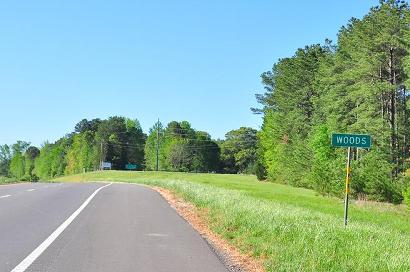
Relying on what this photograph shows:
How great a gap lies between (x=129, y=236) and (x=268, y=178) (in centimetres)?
8027

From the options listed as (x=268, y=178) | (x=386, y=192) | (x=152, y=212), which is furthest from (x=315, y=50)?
(x=152, y=212)

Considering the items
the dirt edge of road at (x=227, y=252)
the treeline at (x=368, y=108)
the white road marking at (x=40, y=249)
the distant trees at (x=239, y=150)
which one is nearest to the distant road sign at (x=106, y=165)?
the distant trees at (x=239, y=150)

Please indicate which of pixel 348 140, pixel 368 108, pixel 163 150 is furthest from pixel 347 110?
pixel 163 150

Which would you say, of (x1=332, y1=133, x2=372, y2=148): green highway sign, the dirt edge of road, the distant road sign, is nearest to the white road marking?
the dirt edge of road

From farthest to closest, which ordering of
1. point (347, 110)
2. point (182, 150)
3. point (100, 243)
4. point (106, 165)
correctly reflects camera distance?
point (106, 165), point (182, 150), point (347, 110), point (100, 243)

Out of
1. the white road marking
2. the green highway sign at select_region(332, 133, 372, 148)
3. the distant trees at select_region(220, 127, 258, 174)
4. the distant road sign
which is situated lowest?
the white road marking

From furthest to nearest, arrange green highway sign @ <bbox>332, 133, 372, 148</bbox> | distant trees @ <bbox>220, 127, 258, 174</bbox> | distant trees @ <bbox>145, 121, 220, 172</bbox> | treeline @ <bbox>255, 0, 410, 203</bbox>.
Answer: distant trees @ <bbox>145, 121, 220, 172</bbox>, distant trees @ <bbox>220, 127, 258, 174</bbox>, treeline @ <bbox>255, 0, 410, 203</bbox>, green highway sign @ <bbox>332, 133, 372, 148</bbox>

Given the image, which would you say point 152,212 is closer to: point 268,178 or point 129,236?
point 129,236

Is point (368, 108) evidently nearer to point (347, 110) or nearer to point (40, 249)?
point (347, 110)

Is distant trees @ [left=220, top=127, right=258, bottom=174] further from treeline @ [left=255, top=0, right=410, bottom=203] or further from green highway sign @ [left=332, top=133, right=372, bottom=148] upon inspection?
green highway sign @ [left=332, top=133, right=372, bottom=148]

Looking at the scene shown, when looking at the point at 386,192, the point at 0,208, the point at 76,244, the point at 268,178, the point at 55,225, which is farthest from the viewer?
the point at 268,178

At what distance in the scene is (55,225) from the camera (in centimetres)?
1459

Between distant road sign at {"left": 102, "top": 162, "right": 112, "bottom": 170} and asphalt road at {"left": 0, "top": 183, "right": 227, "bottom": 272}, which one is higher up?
distant road sign at {"left": 102, "top": 162, "right": 112, "bottom": 170}

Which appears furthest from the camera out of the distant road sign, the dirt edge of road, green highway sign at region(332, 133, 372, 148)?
the distant road sign
